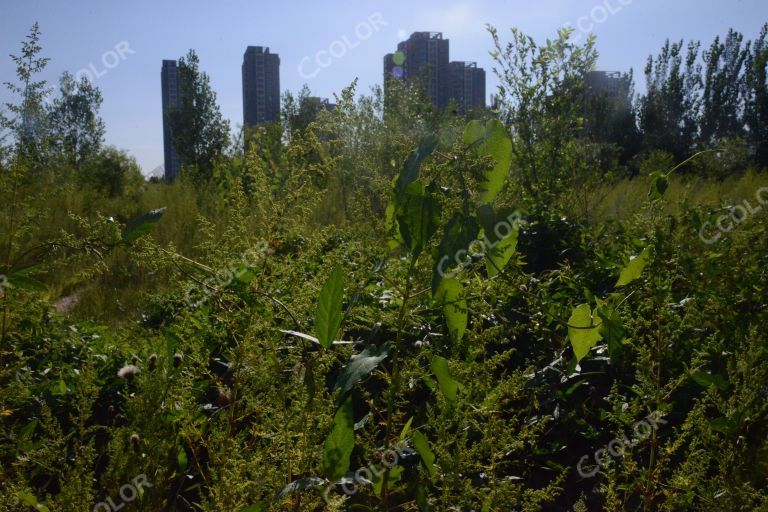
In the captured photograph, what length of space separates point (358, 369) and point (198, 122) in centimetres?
1562

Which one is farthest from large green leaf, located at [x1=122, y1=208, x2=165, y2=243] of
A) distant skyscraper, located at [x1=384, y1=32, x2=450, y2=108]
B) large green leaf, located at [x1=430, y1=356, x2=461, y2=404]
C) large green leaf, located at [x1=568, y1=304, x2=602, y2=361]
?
distant skyscraper, located at [x1=384, y1=32, x2=450, y2=108]

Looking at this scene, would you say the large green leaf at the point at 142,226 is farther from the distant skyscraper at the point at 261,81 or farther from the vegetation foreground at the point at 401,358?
the distant skyscraper at the point at 261,81

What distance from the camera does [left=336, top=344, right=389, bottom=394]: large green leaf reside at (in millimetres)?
931

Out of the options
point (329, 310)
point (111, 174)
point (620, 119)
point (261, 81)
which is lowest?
point (329, 310)

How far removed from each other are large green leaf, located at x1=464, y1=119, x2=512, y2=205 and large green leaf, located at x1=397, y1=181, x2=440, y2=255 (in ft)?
0.28

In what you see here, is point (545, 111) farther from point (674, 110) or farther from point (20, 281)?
point (674, 110)

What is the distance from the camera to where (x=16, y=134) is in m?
2.31

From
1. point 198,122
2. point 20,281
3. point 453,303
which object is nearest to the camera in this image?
point 453,303

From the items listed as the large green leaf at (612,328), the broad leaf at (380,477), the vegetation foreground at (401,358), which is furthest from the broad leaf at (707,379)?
the broad leaf at (380,477)

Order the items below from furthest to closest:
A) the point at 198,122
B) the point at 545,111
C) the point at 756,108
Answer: the point at 756,108
the point at 198,122
the point at 545,111

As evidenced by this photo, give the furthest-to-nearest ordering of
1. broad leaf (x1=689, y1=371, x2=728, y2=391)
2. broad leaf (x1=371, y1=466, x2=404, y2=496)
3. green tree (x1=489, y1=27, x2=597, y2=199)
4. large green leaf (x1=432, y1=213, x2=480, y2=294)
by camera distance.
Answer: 1. green tree (x1=489, y1=27, x2=597, y2=199)
2. broad leaf (x1=689, y1=371, x2=728, y2=391)
3. broad leaf (x1=371, y1=466, x2=404, y2=496)
4. large green leaf (x1=432, y1=213, x2=480, y2=294)

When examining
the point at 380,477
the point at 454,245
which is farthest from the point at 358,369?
the point at 380,477

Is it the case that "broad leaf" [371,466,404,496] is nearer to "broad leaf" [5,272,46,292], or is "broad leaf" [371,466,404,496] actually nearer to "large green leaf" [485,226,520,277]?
"large green leaf" [485,226,520,277]

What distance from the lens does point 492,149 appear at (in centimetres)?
98
